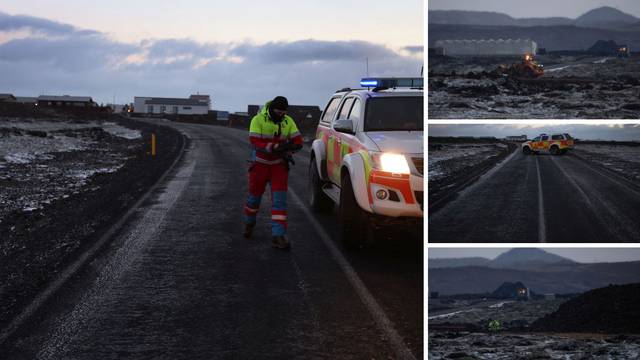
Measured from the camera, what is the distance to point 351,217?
790 centimetres

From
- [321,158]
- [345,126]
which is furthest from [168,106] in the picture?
[345,126]

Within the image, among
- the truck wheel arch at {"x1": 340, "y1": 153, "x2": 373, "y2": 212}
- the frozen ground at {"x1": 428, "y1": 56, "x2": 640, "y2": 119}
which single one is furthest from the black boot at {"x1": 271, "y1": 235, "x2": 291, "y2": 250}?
the frozen ground at {"x1": 428, "y1": 56, "x2": 640, "y2": 119}

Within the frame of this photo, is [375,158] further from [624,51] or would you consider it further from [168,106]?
[168,106]

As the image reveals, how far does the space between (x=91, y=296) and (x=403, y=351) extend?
2.97 metres

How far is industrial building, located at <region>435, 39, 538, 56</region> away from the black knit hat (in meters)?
5.67

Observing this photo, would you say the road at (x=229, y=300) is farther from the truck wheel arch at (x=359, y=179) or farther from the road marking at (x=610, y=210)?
the road marking at (x=610, y=210)

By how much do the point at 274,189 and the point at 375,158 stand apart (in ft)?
5.99

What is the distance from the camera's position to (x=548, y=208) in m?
2.74

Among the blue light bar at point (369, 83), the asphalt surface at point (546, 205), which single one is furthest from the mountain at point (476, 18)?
the blue light bar at point (369, 83)

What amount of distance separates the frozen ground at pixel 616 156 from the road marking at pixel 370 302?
2469mm

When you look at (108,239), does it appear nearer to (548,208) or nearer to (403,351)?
(403,351)

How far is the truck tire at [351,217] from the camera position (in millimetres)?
7824

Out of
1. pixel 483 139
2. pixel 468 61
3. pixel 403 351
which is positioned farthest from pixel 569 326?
pixel 403 351

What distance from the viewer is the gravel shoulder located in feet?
24.1
